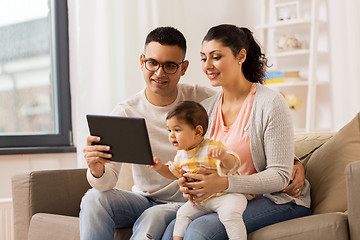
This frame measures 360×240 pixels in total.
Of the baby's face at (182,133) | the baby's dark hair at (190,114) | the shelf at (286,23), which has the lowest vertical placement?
the baby's face at (182,133)

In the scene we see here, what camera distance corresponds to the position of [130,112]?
2.12m

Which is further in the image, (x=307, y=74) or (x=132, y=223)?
A: (x=307, y=74)

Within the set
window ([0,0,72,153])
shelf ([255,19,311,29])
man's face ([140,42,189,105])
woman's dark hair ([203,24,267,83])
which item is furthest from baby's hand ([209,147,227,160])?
shelf ([255,19,311,29])

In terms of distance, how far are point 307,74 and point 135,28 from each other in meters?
1.39

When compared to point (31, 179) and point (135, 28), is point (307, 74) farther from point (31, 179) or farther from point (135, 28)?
point (31, 179)

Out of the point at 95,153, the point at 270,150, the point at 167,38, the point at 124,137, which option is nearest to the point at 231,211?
the point at 270,150

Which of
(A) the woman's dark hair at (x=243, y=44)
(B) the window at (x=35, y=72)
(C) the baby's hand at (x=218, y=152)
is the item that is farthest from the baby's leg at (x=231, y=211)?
(B) the window at (x=35, y=72)

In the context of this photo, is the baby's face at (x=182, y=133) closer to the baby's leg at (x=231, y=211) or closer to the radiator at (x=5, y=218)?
the baby's leg at (x=231, y=211)

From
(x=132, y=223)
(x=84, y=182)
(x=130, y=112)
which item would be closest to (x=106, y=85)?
(x=84, y=182)

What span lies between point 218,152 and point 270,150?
25 cm

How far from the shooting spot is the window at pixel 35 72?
3553 mm

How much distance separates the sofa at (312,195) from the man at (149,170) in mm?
130

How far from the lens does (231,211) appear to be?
1.61 m

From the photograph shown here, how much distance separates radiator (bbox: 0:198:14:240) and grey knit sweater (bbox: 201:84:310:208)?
69.5 inches
